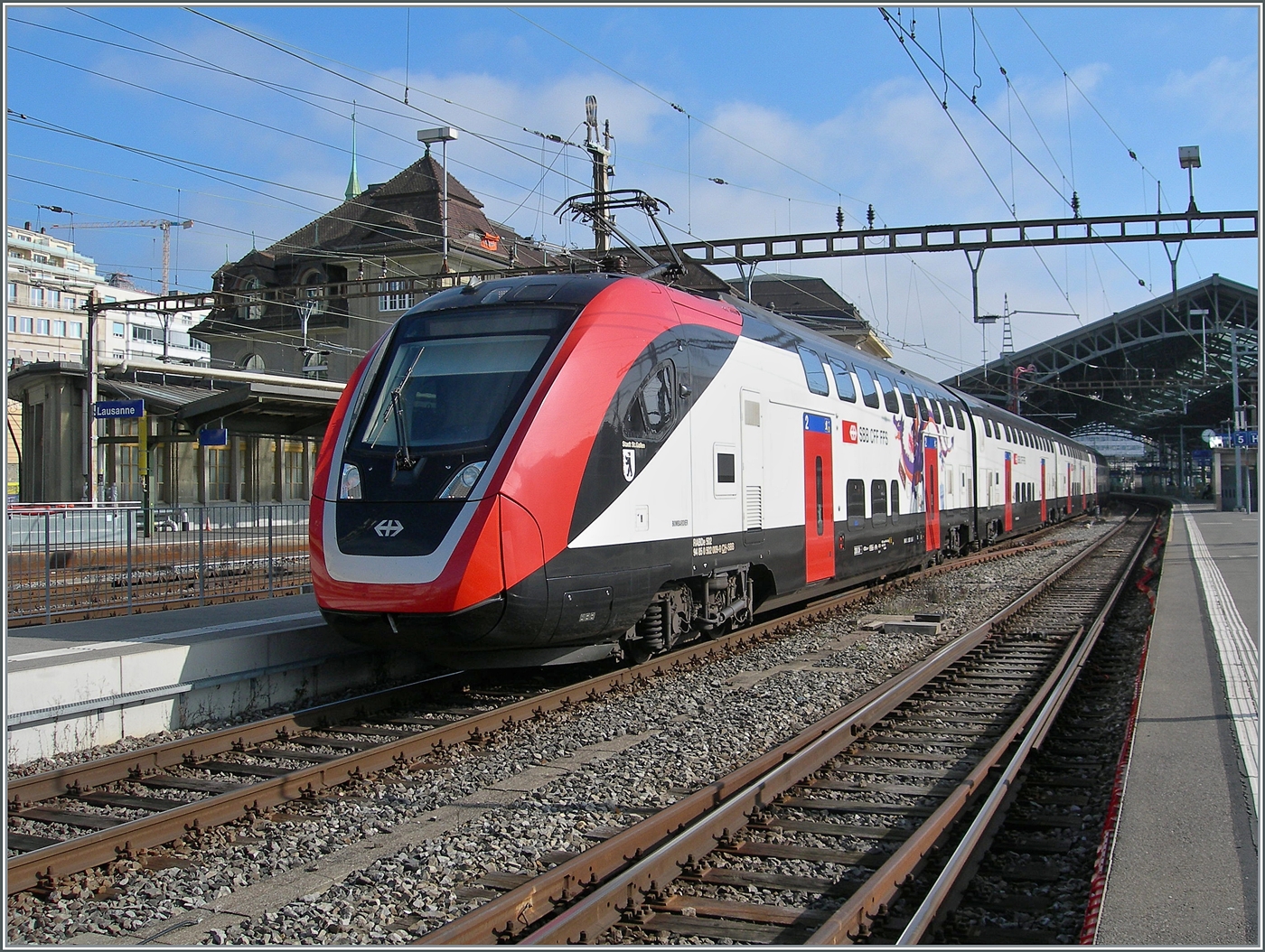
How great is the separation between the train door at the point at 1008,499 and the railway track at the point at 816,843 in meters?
18.5

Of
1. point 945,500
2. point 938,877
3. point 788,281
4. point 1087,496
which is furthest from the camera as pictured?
point 788,281

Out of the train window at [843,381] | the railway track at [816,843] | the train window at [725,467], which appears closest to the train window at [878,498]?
the train window at [843,381]

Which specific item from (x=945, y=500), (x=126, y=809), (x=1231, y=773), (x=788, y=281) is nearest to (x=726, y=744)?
(x=1231, y=773)

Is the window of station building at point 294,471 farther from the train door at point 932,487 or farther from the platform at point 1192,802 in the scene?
the platform at point 1192,802

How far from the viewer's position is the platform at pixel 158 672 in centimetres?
734

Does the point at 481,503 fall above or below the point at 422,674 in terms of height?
above

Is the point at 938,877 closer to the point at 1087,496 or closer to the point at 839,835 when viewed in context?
the point at 839,835

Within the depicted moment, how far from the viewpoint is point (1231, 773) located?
596cm

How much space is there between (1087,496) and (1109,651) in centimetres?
4135

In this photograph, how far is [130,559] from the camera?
12.5m

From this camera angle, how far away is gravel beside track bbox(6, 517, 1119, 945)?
183 inches

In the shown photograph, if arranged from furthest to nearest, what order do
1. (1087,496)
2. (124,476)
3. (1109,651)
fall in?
(1087,496) → (124,476) → (1109,651)

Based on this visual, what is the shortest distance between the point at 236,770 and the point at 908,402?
13.4 meters

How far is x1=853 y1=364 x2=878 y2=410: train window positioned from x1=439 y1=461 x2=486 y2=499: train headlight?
859cm
